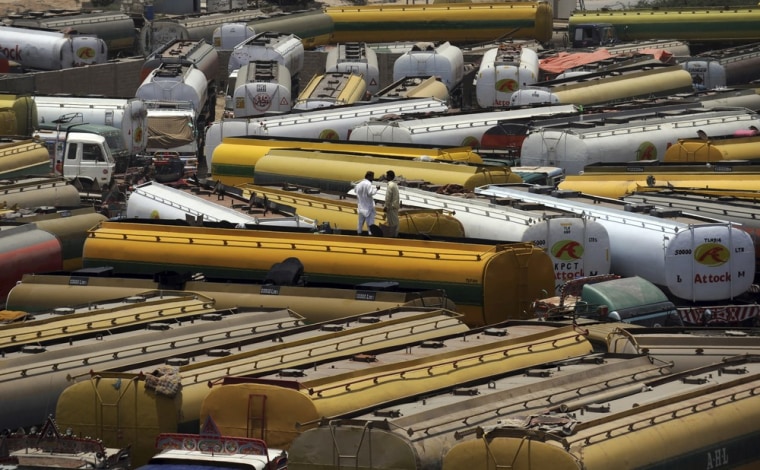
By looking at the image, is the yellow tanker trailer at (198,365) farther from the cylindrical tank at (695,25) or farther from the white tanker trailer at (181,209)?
the cylindrical tank at (695,25)

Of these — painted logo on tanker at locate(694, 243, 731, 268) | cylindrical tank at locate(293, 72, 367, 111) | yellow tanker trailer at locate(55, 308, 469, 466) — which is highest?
yellow tanker trailer at locate(55, 308, 469, 466)

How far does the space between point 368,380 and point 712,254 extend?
11.5 meters

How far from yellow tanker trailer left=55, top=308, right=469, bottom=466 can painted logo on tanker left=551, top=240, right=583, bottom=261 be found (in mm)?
5533

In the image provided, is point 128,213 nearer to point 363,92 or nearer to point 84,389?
point 84,389

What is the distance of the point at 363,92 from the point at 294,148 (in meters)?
13.8

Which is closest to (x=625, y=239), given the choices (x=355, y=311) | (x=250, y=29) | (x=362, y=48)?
(x=355, y=311)

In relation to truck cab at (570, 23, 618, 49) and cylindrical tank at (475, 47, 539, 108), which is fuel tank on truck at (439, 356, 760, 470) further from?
truck cab at (570, 23, 618, 49)

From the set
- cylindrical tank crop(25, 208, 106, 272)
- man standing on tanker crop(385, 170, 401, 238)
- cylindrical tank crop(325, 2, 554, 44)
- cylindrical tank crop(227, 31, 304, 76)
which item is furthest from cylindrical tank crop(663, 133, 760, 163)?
cylindrical tank crop(325, 2, 554, 44)

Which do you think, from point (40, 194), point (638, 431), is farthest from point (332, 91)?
point (638, 431)

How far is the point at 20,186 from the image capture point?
34.7 meters

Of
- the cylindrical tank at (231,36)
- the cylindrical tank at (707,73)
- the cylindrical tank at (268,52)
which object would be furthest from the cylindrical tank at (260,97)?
the cylindrical tank at (707,73)

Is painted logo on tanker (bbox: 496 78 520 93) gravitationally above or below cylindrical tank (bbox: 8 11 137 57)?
below

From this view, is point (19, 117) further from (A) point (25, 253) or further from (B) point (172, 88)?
(A) point (25, 253)

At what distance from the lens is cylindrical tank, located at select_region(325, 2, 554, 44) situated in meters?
64.4
